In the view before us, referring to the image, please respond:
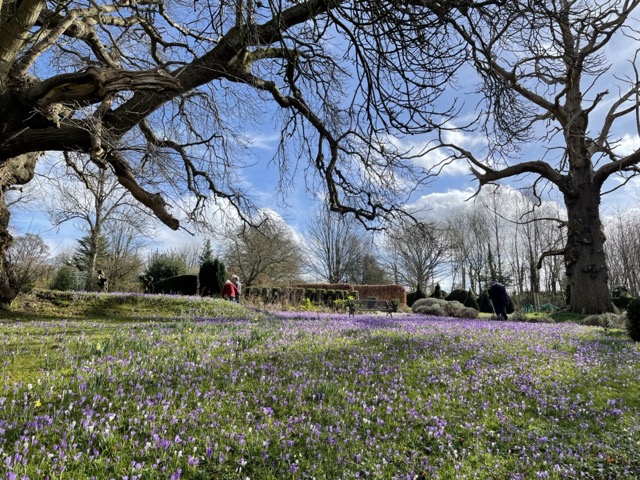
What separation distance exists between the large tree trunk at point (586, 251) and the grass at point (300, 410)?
12.2m

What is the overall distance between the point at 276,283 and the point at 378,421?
31.4 meters

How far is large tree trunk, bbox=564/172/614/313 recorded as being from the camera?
16672 millimetres

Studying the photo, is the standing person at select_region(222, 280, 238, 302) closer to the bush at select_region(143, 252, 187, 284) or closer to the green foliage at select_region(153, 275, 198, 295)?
the green foliage at select_region(153, 275, 198, 295)

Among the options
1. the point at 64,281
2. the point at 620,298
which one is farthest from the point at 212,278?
the point at 620,298

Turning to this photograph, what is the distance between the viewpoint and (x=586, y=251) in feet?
55.5

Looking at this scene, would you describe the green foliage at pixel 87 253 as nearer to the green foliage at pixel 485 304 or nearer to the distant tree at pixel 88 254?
the distant tree at pixel 88 254

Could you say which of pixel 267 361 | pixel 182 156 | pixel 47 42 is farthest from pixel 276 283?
pixel 267 361

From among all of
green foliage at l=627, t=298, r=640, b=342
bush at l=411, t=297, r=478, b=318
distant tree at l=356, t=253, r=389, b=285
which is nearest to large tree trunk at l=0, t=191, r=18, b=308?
green foliage at l=627, t=298, r=640, b=342

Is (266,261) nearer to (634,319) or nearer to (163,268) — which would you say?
(163,268)

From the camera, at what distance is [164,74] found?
6.67m

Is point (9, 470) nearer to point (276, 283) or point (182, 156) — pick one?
point (182, 156)

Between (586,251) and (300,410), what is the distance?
17722 mm

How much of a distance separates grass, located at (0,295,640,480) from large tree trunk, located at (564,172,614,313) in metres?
12.2

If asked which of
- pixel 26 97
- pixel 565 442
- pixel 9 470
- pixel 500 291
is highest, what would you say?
pixel 26 97
